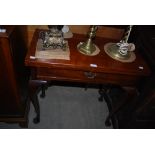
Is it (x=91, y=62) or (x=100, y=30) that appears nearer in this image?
(x=91, y=62)

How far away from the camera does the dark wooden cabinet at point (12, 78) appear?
1.03 m

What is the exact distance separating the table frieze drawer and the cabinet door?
0.60ft

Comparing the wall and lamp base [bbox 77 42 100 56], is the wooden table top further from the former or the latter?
the wall

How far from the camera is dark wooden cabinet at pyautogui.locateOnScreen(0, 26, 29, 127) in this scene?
3.39ft

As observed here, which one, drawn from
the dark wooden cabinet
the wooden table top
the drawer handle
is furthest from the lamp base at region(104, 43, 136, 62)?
the dark wooden cabinet

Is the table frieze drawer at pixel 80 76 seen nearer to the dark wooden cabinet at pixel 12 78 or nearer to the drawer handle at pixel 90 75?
the drawer handle at pixel 90 75

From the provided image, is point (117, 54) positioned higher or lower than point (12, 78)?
higher

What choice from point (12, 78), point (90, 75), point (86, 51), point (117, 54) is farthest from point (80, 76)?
point (12, 78)

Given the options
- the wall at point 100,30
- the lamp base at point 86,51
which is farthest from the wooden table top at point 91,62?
the wall at point 100,30

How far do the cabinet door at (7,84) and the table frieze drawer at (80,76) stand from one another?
182 millimetres

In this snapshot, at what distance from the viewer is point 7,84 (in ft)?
3.98

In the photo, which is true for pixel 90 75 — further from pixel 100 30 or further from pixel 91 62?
pixel 100 30

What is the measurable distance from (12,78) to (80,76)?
0.45m

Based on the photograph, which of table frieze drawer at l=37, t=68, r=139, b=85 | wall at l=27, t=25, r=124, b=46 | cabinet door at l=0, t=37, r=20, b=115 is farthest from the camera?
wall at l=27, t=25, r=124, b=46
